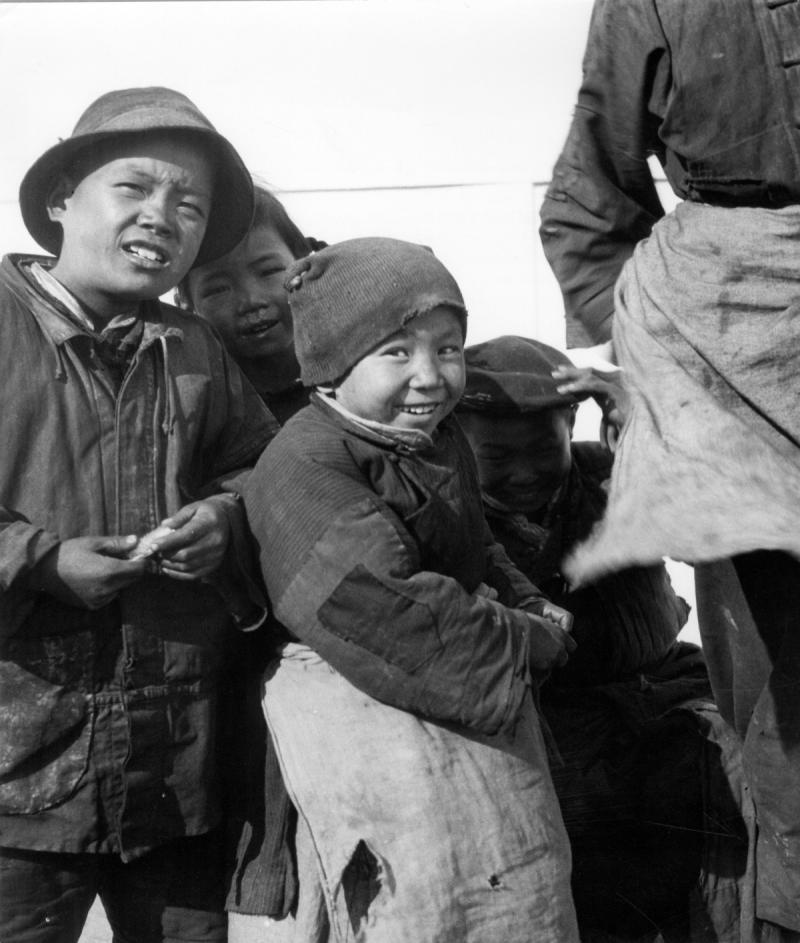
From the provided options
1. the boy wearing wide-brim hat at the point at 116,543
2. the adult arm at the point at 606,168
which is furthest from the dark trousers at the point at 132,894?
the adult arm at the point at 606,168

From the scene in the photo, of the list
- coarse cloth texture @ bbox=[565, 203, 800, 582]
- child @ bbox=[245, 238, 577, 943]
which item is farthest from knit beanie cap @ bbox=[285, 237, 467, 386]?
coarse cloth texture @ bbox=[565, 203, 800, 582]

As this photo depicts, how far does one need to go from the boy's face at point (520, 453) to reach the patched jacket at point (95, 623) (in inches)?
27.5

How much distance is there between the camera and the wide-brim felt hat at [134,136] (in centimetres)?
199

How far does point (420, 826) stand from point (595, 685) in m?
0.95

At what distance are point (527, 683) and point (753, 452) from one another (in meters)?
0.47

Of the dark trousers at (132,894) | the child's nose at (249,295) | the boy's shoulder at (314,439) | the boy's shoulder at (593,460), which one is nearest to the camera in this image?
the boy's shoulder at (314,439)

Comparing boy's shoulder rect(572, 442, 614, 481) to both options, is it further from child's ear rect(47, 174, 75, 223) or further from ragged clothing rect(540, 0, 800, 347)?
child's ear rect(47, 174, 75, 223)

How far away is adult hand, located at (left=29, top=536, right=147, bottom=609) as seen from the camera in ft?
5.86

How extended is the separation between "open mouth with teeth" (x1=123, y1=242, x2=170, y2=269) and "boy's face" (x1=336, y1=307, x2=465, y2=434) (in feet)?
1.29

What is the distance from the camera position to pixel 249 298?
2346 mm

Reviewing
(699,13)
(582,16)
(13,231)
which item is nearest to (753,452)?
(699,13)

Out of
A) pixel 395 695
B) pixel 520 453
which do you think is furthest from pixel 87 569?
pixel 520 453

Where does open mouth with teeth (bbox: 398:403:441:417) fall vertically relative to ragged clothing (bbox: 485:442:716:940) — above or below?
above

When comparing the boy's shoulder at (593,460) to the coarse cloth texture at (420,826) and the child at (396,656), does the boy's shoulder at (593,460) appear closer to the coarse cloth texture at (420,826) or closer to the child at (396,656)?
the child at (396,656)
